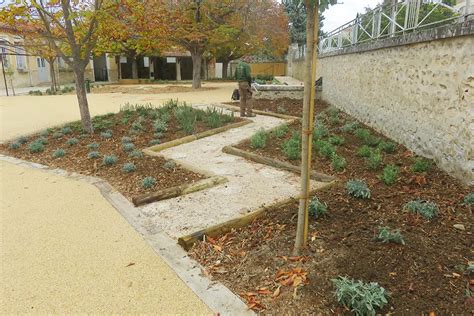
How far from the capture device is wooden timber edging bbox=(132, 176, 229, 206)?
436 cm

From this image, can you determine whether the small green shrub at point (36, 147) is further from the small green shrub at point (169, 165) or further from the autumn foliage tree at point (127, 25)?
the small green shrub at point (169, 165)

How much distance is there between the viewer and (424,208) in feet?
11.5

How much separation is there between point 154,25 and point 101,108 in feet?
17.8

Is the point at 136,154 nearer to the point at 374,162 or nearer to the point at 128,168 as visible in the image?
the point at 128,168

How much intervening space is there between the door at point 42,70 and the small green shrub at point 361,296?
1235 inches

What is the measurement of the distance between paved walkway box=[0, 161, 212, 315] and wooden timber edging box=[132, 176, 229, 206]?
349 millimetres

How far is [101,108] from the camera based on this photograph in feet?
42.8

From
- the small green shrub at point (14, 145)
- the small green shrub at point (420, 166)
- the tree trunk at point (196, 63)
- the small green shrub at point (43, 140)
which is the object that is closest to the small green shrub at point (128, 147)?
the small green shrub at point (43, 140)

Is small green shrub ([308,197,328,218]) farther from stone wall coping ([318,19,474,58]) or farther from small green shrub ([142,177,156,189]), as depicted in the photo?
stone wall coping ([318,19,474,58])

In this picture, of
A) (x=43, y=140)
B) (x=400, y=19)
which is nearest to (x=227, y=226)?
(x=43, y=140)

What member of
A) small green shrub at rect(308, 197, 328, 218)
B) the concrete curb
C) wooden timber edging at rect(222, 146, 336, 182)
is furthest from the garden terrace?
small green shrub at rect(308, 197, 328, 218)

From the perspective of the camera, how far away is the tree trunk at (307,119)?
2.54m

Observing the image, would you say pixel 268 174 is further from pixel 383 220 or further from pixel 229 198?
pixel 383 220

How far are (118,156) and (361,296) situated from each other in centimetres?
517
